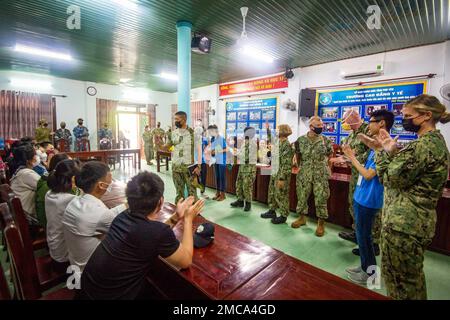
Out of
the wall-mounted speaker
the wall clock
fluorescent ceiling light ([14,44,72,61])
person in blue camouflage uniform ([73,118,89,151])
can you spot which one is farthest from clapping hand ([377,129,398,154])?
the wall clock

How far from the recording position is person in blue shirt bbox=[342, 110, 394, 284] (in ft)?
6.01

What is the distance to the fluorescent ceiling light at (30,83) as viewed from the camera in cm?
737

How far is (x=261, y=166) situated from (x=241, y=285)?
346cm

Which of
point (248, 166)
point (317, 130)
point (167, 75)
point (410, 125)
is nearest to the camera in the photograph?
point (410, 125)

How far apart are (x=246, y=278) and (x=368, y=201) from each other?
4.42 ft

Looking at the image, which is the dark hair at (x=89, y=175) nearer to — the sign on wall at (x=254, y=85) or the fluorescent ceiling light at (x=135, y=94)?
the sign on wall at (x=254, y=85)

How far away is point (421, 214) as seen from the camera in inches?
50.5

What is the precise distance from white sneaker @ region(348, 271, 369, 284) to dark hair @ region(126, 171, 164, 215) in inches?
77.6

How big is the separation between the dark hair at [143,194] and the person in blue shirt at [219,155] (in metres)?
3.51

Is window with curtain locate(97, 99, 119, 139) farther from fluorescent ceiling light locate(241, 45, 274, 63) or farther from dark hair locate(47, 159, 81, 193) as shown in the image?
dark hair locate(47, 159, 81, 193)

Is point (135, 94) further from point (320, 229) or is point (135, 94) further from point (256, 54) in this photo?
point (320, 229)

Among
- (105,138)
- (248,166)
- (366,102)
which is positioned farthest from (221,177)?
(105,138)

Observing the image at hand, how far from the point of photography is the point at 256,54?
527 centimetres
